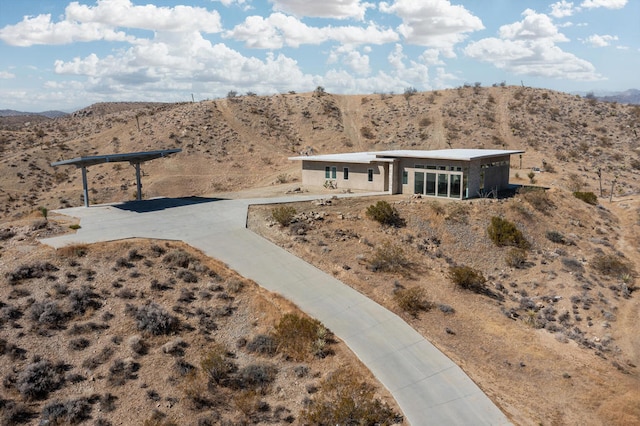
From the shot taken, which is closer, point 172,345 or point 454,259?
point 172,345

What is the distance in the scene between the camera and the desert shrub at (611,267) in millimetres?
28750

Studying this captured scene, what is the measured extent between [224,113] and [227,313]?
61604mm

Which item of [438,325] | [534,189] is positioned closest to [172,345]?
[438,325]

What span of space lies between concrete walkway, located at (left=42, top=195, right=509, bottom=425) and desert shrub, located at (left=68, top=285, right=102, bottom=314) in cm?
576

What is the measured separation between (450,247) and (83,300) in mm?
20745

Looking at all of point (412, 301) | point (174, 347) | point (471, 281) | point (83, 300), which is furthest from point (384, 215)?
point (83, 300)

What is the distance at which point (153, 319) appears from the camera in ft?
61.5

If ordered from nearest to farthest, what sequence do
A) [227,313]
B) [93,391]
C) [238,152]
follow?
[93,391] → [227,313] → [238,152]

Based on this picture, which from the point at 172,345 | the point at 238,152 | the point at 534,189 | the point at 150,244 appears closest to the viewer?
the point at 172,345

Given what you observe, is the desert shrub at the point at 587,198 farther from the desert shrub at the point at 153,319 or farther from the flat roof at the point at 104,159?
the desert shrub at the point at 153,319

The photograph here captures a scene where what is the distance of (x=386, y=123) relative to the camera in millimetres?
77688

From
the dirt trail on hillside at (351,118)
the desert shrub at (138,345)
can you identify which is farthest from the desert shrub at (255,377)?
the dirt trail on hillside at (351,118)

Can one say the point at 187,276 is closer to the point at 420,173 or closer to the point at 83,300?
the point at 83,300

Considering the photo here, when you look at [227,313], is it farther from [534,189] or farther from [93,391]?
[534,189]
